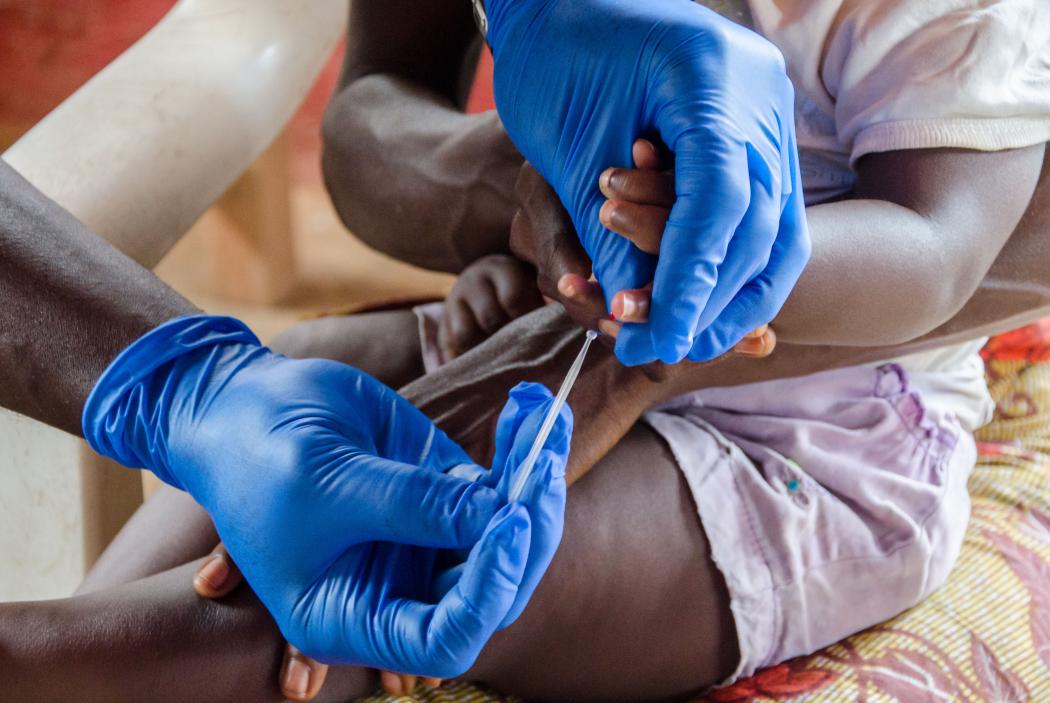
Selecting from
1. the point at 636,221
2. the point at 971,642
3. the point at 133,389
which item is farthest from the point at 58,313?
the point at 971,642

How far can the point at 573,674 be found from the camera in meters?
0.77

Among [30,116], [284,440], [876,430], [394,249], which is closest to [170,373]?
[284,440]

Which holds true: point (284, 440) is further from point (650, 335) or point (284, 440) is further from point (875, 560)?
point (875, 560)

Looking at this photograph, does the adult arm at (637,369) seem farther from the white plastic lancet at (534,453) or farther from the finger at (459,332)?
the white plastic lancet at (534,453)

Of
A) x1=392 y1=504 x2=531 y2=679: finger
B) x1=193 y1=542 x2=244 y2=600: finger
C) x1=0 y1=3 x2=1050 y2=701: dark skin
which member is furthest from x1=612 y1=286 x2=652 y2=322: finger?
x1=193 y1=542 x2=244 y2=600: finger

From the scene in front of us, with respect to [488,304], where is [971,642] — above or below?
below

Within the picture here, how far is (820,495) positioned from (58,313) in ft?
1.85

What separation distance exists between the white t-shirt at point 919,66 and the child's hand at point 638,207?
242 mm

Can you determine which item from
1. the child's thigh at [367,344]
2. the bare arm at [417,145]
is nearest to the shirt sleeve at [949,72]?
the bare arm at [417,145]

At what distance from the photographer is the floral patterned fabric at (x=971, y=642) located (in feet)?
2.53

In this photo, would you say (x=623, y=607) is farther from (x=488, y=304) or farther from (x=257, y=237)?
(x=257, y=237)

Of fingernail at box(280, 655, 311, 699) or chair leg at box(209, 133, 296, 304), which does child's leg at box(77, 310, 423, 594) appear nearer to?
fingernail at box(280, 655, 311, 699)

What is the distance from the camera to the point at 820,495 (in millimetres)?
811

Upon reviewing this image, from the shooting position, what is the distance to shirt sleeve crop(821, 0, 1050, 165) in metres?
0.73
